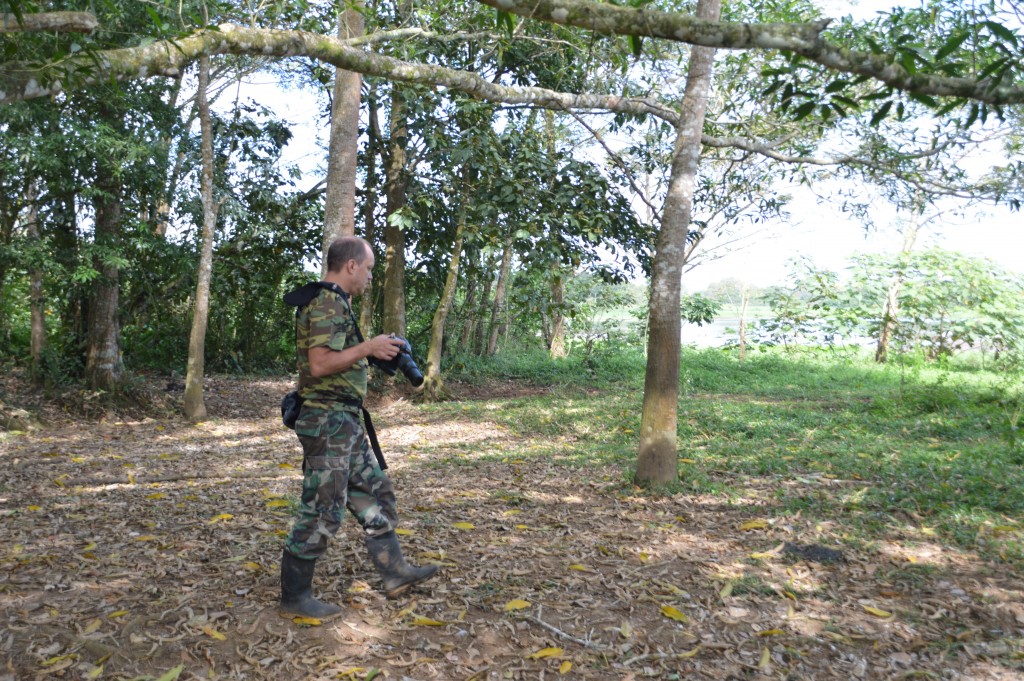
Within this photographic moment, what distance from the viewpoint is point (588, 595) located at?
417 centimetres

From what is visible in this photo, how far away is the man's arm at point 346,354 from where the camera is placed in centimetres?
348

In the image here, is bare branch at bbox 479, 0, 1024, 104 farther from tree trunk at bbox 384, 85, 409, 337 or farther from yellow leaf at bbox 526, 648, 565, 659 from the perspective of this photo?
tree trunk at bbox 384, 85, 409, 337

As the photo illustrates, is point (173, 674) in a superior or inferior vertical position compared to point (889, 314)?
inferior

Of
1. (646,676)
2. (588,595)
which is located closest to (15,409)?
(588,595)

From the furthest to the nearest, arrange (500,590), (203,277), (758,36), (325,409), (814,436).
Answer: (203,277), (814,436), (500,590), (325,409), (758,36)

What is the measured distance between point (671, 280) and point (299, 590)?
3.76 meters

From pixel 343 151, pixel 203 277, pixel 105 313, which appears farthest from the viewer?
pixel 105 313

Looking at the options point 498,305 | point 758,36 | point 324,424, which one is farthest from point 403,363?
point 498,305

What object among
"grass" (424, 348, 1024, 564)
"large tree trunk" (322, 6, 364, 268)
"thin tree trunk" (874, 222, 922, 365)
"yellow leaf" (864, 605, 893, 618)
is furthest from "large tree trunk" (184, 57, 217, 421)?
"thin tree trunk" (874, 222, 922, 365)

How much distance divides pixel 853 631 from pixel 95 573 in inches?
155

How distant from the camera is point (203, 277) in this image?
10148mm

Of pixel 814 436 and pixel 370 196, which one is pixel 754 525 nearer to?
pixel 814 436

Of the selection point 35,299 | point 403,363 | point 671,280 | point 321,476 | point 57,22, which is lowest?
point 321,476

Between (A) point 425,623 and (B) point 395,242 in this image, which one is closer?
(A) point 425,623
